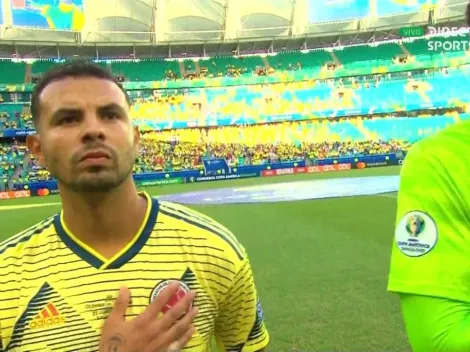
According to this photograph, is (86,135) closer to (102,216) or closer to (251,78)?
(102,216)

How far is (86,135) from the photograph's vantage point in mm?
1882

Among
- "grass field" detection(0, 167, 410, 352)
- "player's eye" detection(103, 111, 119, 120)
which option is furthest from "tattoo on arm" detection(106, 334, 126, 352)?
"grass field" detection(0, 167, 410, 352)

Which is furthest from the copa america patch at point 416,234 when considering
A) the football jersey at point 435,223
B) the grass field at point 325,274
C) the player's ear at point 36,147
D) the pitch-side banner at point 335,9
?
the pitch-side banner at point 335,9

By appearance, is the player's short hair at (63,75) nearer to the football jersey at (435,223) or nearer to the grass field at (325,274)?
the football jersey at (435,223)

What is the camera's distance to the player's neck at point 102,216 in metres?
2.00

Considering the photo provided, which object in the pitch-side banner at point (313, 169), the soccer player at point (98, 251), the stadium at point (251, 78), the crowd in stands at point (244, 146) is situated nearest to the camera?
the soccer player at point (98, 251)

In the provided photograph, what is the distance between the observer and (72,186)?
1.92 metres

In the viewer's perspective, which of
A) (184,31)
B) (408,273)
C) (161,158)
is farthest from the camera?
(184,31)

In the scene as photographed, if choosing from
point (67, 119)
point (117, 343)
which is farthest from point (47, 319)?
point (67, 119)

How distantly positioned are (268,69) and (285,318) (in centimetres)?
4211

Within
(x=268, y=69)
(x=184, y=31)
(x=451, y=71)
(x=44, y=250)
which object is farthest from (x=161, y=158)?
(x=44, y=250)

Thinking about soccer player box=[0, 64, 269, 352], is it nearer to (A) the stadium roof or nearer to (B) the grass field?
(B) the grass field

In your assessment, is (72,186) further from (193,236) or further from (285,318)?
(285,318)

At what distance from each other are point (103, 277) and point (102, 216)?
24cm
